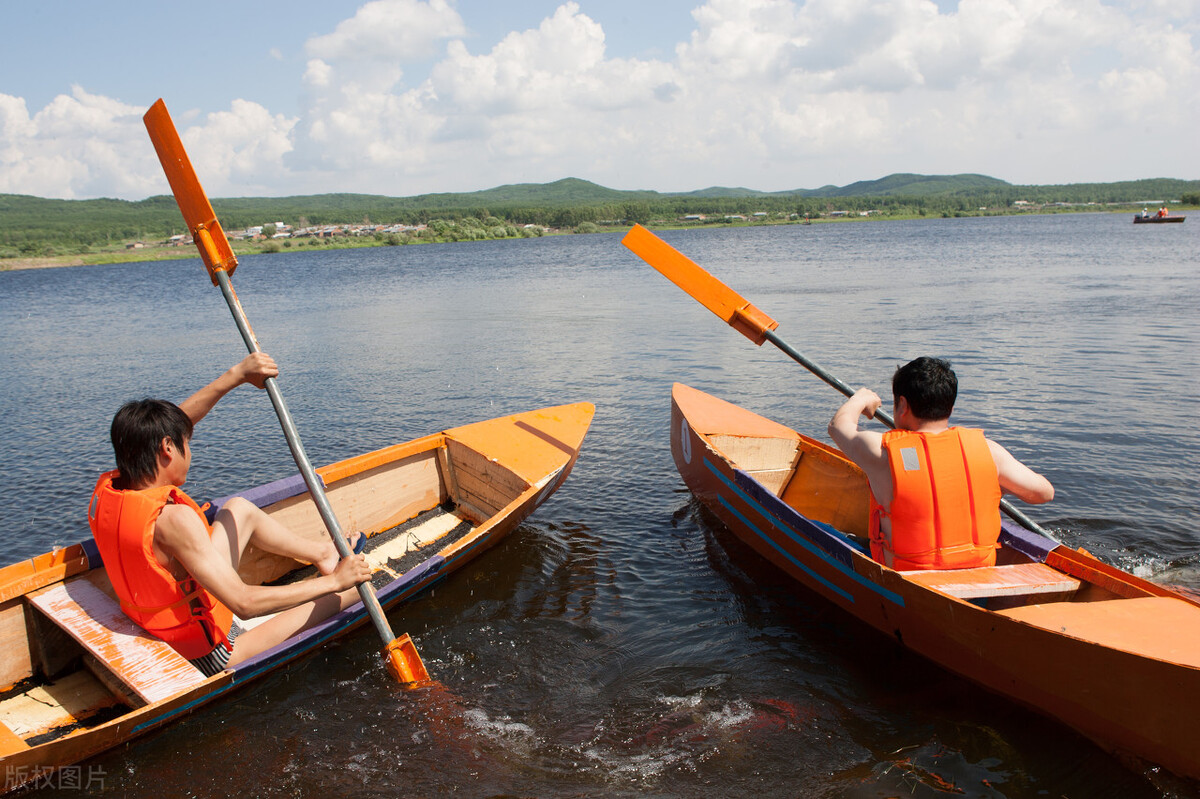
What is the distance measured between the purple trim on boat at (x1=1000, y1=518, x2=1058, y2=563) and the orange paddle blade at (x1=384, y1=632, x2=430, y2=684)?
4.15 meters

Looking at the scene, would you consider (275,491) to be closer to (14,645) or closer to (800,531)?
(14,645)

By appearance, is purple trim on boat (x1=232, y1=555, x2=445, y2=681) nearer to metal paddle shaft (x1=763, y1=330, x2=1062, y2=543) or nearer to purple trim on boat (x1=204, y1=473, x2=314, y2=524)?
purple trim on boat (x1=204, y1=473, x2=314, y2=524)

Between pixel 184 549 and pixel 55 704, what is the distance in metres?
1.56

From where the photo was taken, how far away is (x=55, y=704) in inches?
180

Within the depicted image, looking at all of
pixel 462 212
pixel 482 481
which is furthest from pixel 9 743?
pixel 462 212

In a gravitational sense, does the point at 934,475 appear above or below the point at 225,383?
below

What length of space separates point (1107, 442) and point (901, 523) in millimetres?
6574

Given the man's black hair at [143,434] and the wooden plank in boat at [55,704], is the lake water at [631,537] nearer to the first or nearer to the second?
the wooden plank in boat at [55,704]

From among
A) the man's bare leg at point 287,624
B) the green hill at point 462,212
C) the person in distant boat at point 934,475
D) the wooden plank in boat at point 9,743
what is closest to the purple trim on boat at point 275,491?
the man's bare leg at point 287,624

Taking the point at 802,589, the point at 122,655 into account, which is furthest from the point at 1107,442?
the point at 122,655

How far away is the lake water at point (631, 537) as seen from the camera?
14.3 ft

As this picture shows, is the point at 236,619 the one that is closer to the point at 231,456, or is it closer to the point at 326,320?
the point at 231,456

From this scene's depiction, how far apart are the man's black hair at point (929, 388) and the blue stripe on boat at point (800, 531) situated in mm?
1150

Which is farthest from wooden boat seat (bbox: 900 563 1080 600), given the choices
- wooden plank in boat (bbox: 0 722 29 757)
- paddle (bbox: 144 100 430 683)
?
wooden plank in boat (bbox: 0 722 29 757)
